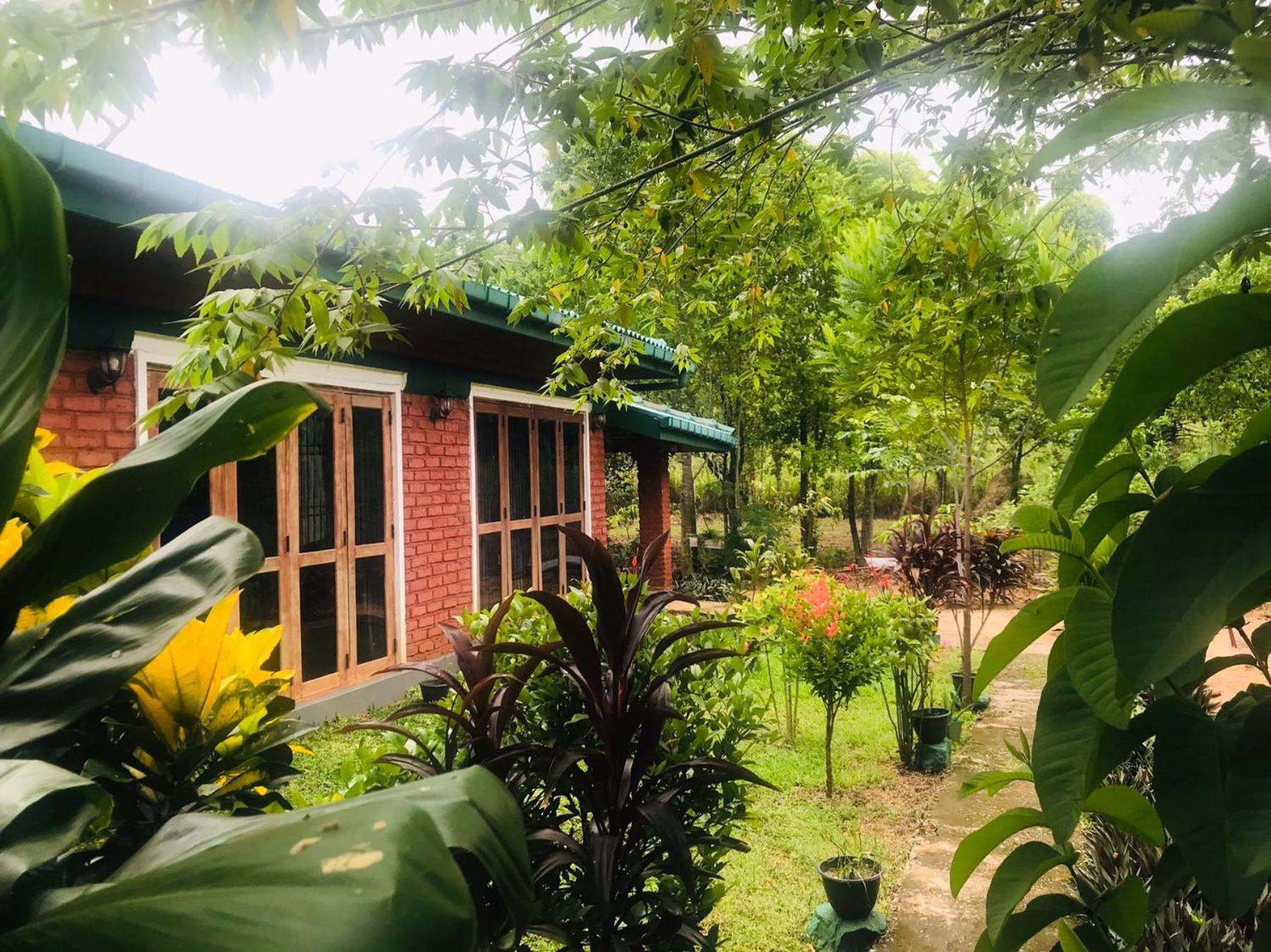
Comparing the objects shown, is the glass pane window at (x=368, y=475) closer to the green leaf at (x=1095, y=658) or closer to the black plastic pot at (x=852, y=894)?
the black plastic pot at (x=852, y=894)

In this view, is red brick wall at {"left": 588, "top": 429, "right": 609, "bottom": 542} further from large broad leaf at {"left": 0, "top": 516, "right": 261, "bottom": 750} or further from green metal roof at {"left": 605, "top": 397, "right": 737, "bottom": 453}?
large broad leaf at {"left": 0, "top": 516, "right": 261, "bottom": 750}

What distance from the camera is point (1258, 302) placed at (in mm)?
516

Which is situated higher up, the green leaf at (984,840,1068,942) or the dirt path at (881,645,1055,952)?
the green leaf at (984,840,1068,942)

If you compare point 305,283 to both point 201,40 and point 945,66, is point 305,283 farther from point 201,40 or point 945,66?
point 945,66

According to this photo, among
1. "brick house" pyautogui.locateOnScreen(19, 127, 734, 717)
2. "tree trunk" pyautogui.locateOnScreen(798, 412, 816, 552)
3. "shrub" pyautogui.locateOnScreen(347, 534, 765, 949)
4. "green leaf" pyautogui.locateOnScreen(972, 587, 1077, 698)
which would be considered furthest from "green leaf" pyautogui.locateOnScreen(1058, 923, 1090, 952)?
"tree trunk" pyautogui.locateOnScreen(798, 412, 816, 552)

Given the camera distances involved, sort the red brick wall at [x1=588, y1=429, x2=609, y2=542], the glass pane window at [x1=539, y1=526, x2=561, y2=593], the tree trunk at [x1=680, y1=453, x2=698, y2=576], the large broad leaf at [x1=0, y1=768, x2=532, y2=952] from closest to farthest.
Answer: the large broad leaf at [x1=0, y1=768, x2=532, y2=952] < the glass pane window at [x1=539, y1=526, x2=561, y2=593] < the red brick wall at [x1=588, y1=429, x2=609, y2=542] < the tree trunk at [x1=680, y1=453, x2=698, y2=576]

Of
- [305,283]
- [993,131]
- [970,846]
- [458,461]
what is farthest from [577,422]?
[970,846]

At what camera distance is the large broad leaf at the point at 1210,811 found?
1.82ft

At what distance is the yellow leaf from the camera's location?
228cm

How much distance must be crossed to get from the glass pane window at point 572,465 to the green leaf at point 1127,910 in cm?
850

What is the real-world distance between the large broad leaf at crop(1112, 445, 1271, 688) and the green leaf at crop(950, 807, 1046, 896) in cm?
43

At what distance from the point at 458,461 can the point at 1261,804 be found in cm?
715

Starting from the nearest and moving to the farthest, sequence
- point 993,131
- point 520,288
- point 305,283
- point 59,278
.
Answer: point 59,278
point 305,283
point 993,131
point 520,288

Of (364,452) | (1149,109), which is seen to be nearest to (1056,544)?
(1149,109)
